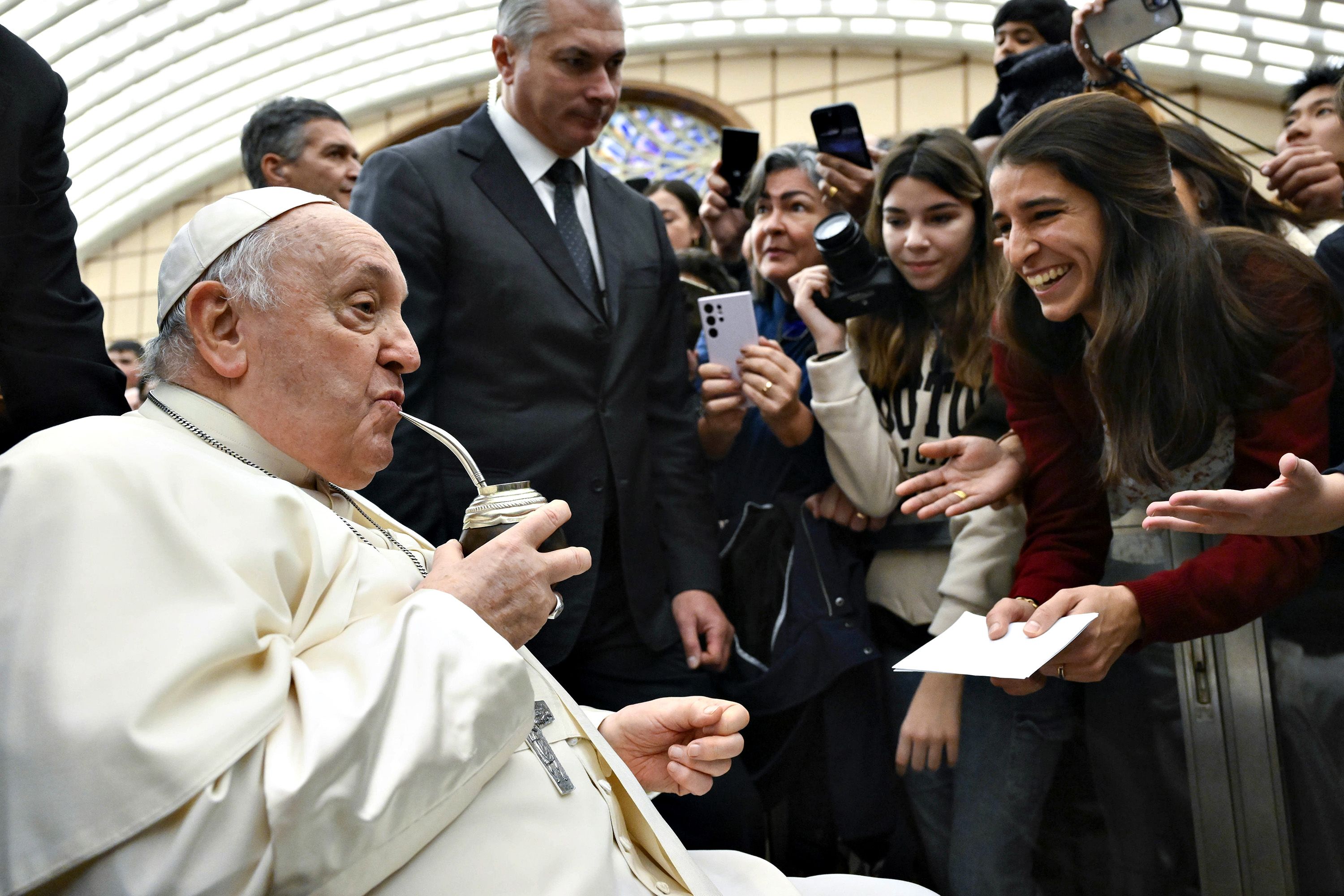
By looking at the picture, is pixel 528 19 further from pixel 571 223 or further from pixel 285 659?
pixel 285 659

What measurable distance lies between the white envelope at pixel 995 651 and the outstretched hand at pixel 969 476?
28cm

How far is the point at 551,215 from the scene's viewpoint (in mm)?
2812

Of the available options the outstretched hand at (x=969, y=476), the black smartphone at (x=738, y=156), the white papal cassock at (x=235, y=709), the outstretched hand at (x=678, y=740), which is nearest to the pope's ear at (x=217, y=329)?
the white papal cassock at (x=235, y=709)

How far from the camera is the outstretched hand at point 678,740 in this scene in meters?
1.79

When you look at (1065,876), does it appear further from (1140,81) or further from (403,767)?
(1140,81)

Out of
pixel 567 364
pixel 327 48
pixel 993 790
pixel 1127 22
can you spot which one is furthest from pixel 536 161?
Result: pixel 327 48

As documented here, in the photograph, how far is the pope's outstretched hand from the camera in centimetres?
160

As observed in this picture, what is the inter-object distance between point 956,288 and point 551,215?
101 cm

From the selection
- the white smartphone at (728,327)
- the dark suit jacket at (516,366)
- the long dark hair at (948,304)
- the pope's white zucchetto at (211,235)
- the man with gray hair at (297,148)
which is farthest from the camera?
the man with gray hair at (297,148)

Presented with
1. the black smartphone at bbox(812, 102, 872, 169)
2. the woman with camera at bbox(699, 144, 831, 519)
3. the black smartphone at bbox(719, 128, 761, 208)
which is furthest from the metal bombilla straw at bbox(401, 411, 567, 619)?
the black smartphone at bbox(719, 128, 761, 208)

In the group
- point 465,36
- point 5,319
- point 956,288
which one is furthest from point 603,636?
point 465,36

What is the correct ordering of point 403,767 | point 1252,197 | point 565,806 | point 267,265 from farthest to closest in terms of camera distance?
1. point 1252,197
2. point 267,265
3. point 565,806
4. point 403,767

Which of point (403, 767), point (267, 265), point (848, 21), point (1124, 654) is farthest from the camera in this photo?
point (848, 21)

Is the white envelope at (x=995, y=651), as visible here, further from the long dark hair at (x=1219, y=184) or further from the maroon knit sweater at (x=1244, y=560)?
the long dark hair at (x=1219, y=184)
